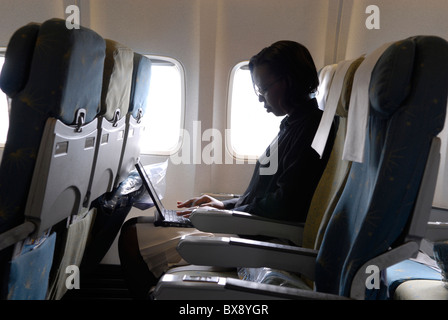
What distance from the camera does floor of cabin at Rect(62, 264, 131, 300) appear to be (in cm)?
290

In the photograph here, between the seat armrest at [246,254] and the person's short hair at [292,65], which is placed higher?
the person's short hair at [292,65]

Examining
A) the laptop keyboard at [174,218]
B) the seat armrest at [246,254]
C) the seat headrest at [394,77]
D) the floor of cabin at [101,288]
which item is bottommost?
the floor of cabin at [101,288]

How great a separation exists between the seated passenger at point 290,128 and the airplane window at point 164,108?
1.73 meters

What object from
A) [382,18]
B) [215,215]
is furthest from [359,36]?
[215,215]

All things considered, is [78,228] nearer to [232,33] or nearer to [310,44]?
[232,33]

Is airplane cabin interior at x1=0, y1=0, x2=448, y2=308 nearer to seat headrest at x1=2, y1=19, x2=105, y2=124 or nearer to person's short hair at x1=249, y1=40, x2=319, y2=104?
seat headrest at x1=2, y1=19, x2=105, y2=124

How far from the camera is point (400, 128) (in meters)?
A: 1.01

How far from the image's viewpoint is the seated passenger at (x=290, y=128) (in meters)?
1.86

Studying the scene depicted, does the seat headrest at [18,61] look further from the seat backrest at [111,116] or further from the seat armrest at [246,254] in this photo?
the seat armrest at [246,254]

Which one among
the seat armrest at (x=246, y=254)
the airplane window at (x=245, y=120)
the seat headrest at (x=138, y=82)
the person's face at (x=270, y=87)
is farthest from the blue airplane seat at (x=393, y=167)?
the airplane window at (x=245, y=120)

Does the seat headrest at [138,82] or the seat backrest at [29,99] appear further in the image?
the seat headrest at [138,82]

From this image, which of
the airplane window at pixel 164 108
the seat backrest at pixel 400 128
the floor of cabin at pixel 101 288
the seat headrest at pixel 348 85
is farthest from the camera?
the airplane window at pixel 164 108

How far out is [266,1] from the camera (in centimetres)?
356

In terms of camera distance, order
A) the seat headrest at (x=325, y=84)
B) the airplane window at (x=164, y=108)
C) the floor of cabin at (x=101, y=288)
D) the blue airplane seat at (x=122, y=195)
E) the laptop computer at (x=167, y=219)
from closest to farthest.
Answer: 1. the seat headrest at (x=325, y=84)
2. the laptop computer at (x=167, y=219)
3. the blue airplane seat at (x=122, y=195)
4. the floor of cabin at (x=101, y=288)
5. the airplane window at (x=164, y=108)
